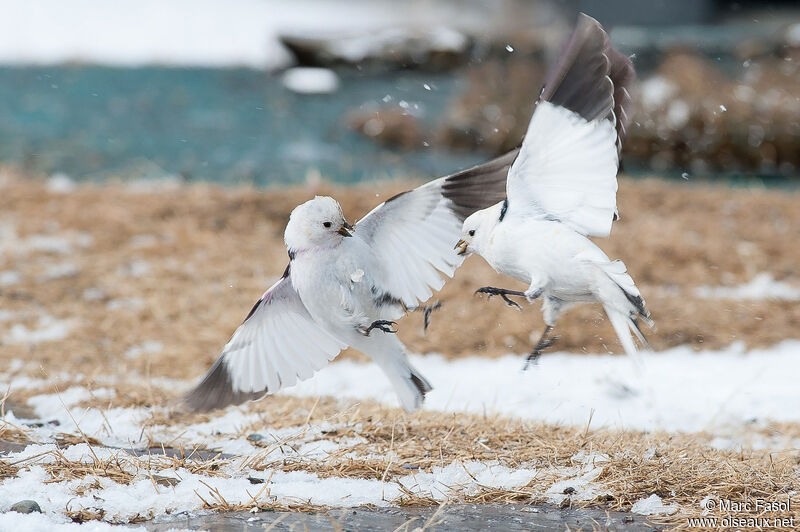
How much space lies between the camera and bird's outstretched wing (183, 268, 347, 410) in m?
3.01

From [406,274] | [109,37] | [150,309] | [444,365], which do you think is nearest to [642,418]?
[444,365]

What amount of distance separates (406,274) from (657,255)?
12.4 feet

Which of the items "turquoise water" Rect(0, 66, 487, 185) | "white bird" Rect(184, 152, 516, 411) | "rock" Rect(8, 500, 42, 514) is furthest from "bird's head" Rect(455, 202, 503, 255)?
"turquoise water" Rect(0, 66, 487, 185)

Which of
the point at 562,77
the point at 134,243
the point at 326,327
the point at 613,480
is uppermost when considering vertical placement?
the point at 562,77

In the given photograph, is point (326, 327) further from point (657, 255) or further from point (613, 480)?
point (657, 255)

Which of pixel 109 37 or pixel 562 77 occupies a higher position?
pixel 562 77

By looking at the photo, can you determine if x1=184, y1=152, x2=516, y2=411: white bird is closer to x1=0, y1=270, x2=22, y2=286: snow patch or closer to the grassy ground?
the grassy ground

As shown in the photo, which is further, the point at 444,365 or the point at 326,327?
the point at 444,365

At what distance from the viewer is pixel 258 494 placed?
8.12 feet

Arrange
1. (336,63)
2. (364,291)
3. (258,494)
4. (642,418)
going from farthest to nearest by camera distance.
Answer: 1. (336,63)
2. (642,418)
3. (364,291)
4. (258,494)

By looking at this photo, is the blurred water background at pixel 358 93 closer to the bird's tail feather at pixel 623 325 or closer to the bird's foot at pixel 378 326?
the bird's foot at pixel 378 326

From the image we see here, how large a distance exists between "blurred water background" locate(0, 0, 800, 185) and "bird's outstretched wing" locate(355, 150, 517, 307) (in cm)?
561

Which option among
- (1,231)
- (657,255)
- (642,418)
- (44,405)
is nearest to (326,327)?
(44,405)

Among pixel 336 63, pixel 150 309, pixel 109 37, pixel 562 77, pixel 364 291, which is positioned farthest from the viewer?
pixel 109 37
